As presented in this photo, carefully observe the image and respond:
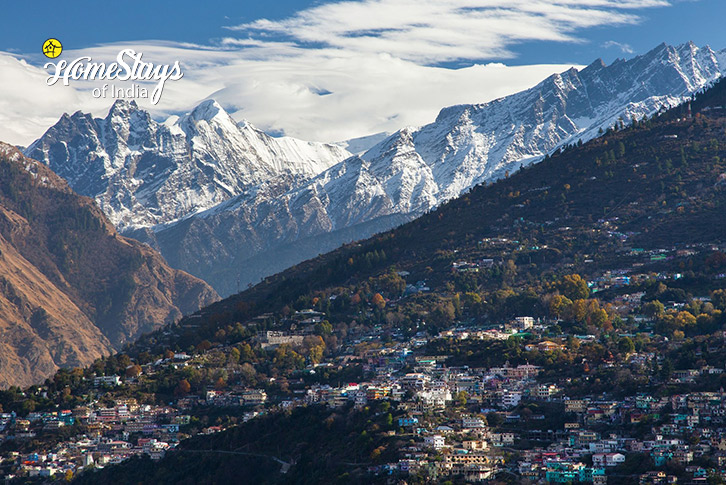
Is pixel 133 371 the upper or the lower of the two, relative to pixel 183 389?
upper

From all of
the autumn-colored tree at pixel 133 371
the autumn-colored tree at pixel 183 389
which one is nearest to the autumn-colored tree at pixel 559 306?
the autumn-colored tree at pixel 183 389

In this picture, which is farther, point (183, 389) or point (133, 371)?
point (133, 371)

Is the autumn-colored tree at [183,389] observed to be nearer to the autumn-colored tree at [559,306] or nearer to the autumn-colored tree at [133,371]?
the autumn-colored tree at [133,371]

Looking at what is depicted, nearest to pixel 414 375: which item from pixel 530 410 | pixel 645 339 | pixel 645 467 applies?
pixel 530 410

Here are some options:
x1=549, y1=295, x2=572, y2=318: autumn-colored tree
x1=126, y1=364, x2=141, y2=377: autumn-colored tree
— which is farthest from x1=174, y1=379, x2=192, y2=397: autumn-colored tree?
x1=549, y1=295, x2=572, y2=318: autumn-colored tree

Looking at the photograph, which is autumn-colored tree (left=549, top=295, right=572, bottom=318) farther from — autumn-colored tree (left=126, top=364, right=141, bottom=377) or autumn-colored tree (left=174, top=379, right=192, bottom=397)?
autumn-colored tree (left=126, top=364, right=141, bottom=377)

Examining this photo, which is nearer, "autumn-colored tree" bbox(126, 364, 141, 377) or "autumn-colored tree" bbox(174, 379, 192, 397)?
"autumn-colored tree" bbox(174, 379, 192, 397)

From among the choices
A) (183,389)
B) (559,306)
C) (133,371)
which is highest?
(559,306)

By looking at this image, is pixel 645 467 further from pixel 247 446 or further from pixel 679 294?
pixel 679 294

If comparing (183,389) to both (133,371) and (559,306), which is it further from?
(559,306)

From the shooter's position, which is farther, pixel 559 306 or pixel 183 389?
pixel 559 306

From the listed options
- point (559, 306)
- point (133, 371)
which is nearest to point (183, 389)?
point (133, 371)
